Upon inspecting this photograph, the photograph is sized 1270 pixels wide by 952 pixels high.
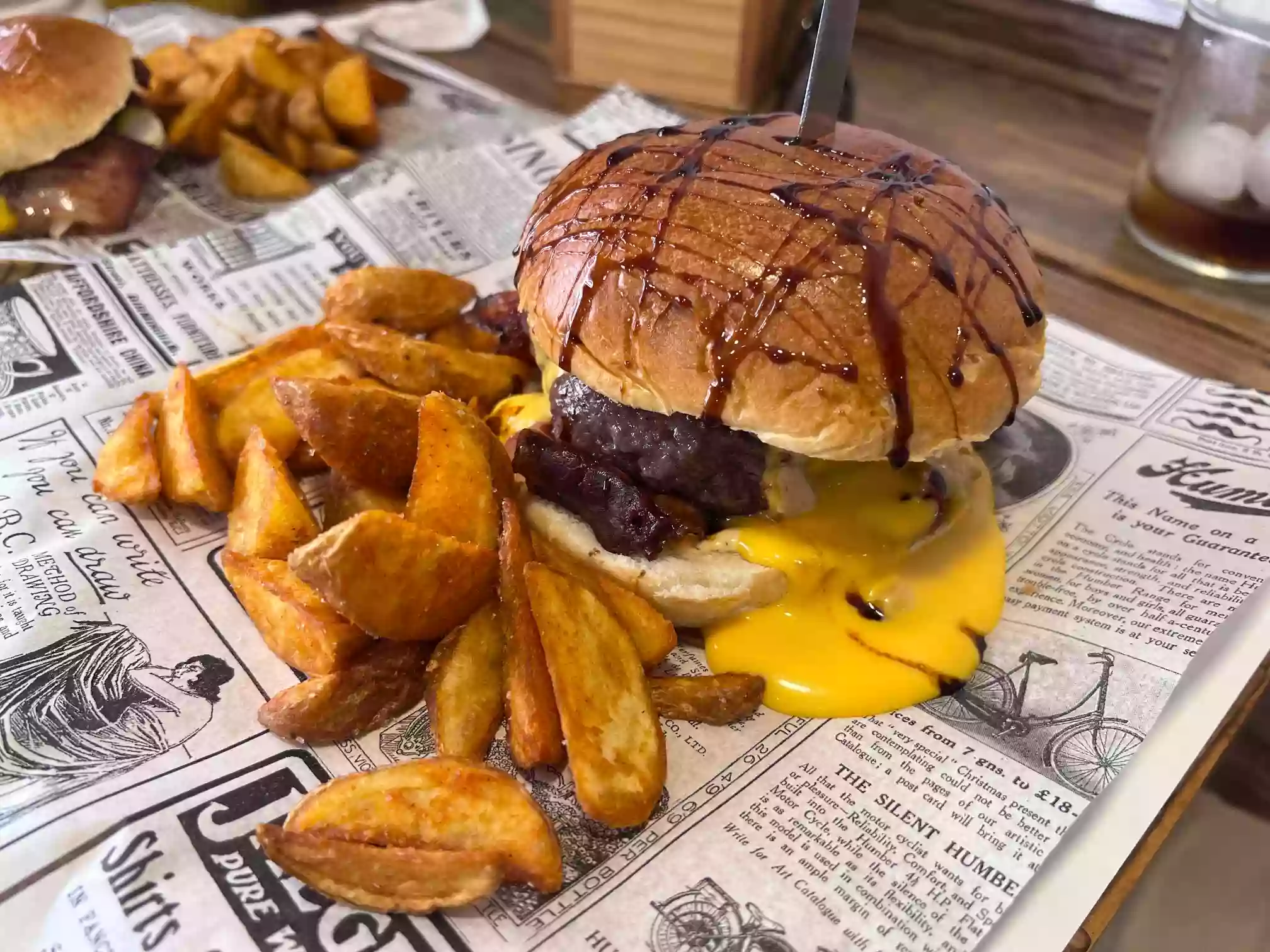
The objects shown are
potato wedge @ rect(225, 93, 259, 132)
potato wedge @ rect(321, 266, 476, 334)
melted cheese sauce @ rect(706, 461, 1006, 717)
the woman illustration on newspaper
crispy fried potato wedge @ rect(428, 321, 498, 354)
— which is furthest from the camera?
potato wedge @ rect(225, 93, 259, 132)

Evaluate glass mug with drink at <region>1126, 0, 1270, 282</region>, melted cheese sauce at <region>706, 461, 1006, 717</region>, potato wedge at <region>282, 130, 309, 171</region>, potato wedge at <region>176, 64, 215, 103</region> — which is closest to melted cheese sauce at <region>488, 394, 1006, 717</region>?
melted cheese sauce at <region>706, 461, 1006, 717</region>

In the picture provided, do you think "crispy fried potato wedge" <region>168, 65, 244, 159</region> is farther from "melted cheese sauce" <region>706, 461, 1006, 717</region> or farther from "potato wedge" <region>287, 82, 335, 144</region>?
"melted cheese sauce" <region>706, 461, 1006, 717</region>

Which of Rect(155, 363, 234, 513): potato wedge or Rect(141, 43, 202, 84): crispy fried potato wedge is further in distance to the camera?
Rect(141, 43, 202, 84): crispy fried potato wedge

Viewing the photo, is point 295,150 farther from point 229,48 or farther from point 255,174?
point 229,48

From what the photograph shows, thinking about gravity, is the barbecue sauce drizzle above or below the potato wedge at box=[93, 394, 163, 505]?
above

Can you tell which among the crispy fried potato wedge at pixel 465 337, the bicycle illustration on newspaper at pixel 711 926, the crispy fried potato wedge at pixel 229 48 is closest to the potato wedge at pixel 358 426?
the crispy fried potato wedge at pixel 465 337

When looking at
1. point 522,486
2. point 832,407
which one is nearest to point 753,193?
point 832,407
